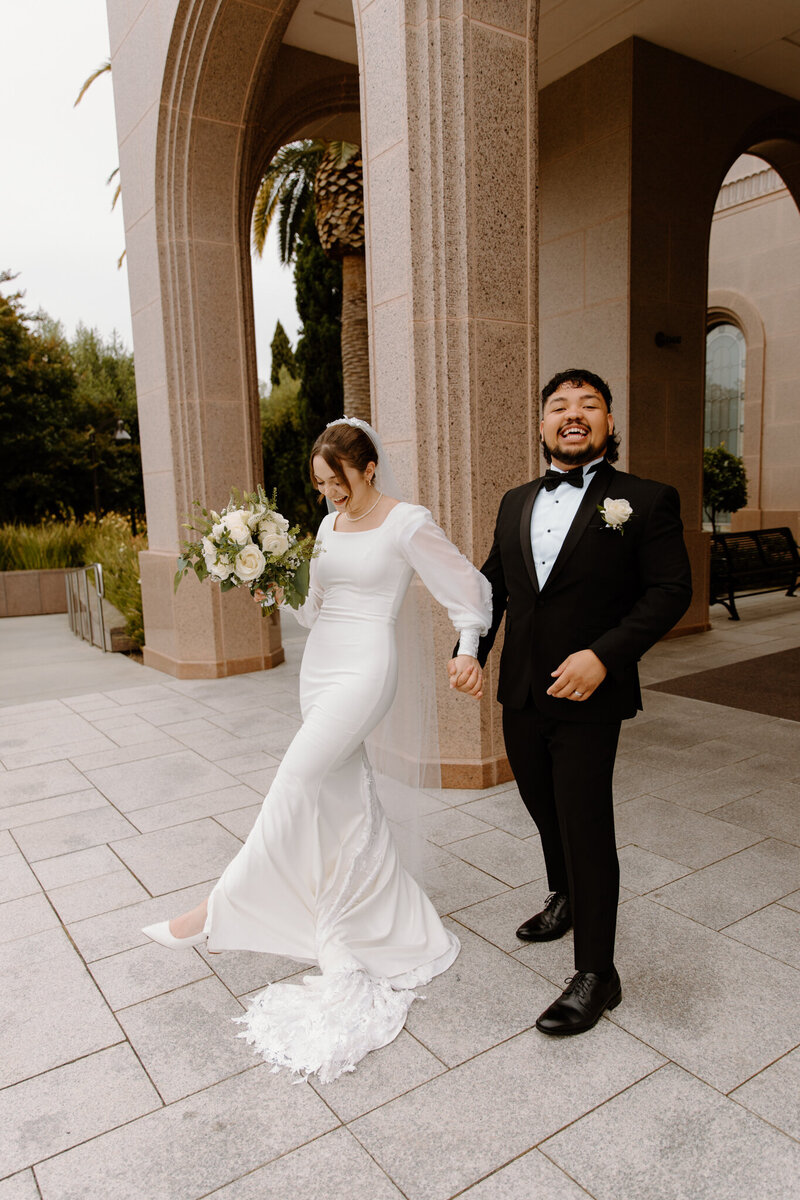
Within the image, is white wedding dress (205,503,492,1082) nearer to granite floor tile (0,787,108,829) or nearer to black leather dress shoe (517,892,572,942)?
black leather dress shoe (517,892,572,942)

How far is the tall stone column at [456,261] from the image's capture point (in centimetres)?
438

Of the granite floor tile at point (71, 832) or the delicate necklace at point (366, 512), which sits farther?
the granite floor tile at point (71, 832)

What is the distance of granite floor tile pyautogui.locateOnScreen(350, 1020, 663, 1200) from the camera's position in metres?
2.07

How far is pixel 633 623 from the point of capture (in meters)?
2.44

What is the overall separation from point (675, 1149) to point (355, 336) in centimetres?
1455

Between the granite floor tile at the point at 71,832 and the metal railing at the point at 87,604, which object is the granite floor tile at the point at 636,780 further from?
the metal railing at the point at 87,604

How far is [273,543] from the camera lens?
287cm

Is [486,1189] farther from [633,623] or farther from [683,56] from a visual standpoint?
[683,56]

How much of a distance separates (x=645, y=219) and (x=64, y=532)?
11476mm

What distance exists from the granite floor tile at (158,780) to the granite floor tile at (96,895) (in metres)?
0.90

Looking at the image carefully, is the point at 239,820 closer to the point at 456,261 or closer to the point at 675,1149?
the point at 675,1149

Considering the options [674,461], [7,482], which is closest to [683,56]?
[674,461]

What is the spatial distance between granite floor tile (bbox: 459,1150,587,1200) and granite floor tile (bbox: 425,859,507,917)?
131 centimetres

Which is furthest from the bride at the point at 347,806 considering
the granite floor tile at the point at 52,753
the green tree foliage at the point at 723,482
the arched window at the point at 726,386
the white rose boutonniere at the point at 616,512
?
the arched window at the point at 726,386
